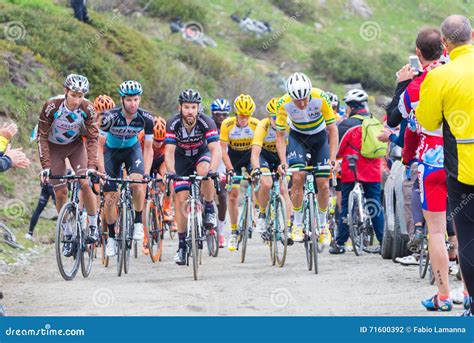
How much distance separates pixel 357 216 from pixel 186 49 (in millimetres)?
23914

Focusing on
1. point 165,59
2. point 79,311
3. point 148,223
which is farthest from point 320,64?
point 79,311

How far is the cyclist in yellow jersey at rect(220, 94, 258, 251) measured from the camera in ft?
52.7

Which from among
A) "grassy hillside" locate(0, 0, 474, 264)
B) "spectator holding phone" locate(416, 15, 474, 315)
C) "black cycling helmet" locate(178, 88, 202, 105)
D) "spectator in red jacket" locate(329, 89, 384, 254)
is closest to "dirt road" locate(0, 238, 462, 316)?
"spectator in red jacket" locate(329, 89, 384, 254)

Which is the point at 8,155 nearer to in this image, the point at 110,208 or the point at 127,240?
the point at 127,240

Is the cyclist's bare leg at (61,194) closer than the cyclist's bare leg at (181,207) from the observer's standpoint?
No

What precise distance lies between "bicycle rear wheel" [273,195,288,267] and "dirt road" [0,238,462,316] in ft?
0.69

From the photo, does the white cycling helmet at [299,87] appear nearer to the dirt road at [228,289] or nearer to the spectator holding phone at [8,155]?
the dirt road at [228,289]

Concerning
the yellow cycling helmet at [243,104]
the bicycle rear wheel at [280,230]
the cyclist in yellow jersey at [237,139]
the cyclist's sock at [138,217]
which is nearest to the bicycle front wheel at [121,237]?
the cyclist's sock at [138,217]

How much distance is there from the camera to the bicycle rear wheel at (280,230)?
13.0 metres

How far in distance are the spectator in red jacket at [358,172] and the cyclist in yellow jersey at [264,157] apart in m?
0.87

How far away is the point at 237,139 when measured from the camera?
A: 16484mm

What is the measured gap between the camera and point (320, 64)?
47938 mm

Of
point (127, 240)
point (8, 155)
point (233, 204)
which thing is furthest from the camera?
point (233, 204)

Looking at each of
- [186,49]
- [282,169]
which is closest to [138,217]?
[282,169]
